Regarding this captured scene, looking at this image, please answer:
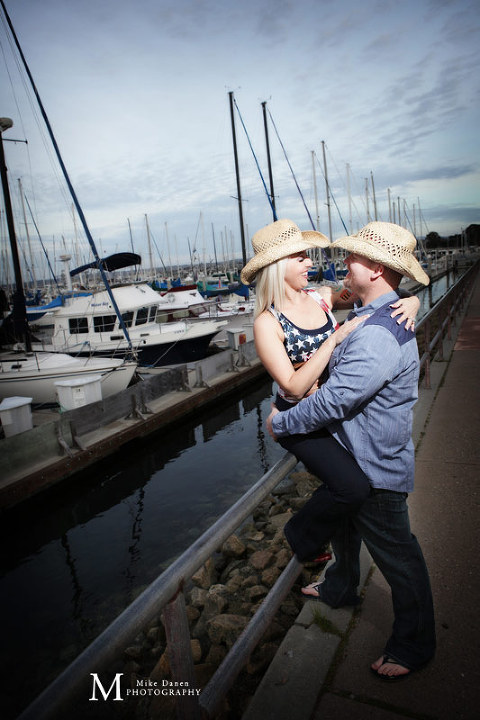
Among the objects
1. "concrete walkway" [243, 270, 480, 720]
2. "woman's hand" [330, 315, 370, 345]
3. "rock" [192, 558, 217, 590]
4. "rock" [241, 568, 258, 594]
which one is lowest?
"rock" [192, 558, 217, 590]

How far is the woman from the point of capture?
1.92 m

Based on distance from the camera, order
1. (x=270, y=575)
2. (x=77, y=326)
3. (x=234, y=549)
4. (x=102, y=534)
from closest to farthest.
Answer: (x=270, y=575) < (x=234, y=549) < (x=102, y=534) < (x=77, y=326)

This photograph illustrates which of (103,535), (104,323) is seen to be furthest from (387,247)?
(104,323)

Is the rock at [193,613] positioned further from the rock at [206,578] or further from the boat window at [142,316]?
the boat window at [142,316]

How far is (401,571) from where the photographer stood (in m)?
1.98

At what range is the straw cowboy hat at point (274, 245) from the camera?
225cm

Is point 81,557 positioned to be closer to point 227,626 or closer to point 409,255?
point 227,626

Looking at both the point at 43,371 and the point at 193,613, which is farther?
the point at 43,371

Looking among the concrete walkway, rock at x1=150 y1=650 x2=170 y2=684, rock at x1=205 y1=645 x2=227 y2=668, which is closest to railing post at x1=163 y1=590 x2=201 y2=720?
the concrete walkway

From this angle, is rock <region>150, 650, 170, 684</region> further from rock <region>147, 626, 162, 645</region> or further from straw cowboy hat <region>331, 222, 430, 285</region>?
straw cowboy hat <region>331, 222, 430, 285</region>

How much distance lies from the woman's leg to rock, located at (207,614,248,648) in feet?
7.57

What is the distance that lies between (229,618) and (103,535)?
13.8 ft

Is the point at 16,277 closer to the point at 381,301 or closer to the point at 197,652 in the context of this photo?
the point at 197,652

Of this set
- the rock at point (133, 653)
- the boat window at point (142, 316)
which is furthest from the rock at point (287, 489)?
the boat window at point (142, 316)
